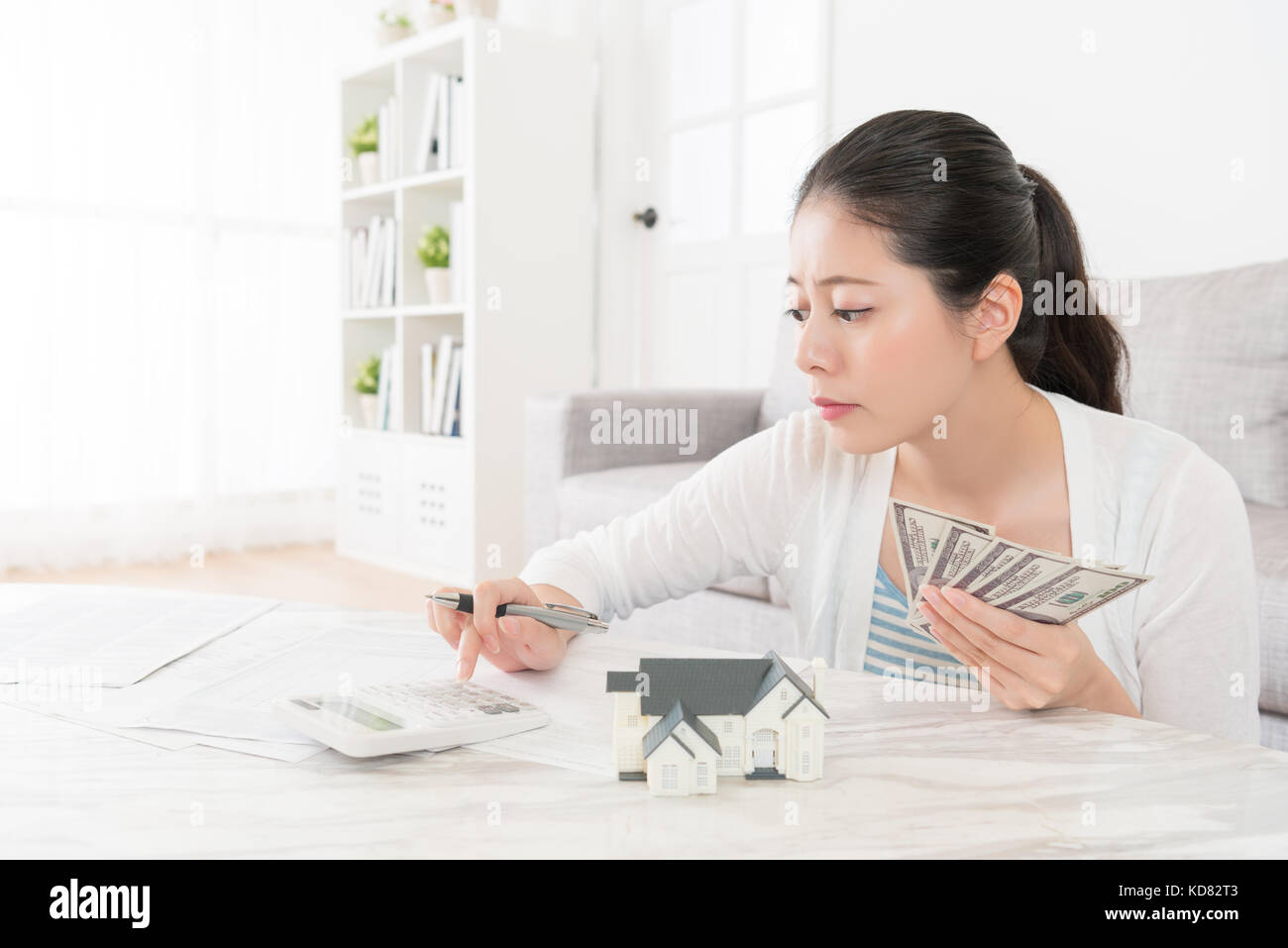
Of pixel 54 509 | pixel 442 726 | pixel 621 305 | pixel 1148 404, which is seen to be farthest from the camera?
pixel 621 305

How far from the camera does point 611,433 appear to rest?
2496mm

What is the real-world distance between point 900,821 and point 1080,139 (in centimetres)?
230

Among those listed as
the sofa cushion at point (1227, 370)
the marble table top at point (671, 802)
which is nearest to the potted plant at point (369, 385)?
the sofa cushion at point (1227, 370)

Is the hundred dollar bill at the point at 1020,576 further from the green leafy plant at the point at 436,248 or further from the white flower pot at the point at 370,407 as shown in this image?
the white flower pot at the point at 370,407

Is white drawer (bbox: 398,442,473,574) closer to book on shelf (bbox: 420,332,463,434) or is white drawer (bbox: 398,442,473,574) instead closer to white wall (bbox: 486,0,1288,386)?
book on shelf (bbox: 420,332,463,434)

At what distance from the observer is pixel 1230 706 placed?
95 cm

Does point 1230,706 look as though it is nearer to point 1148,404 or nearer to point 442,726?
point 442,726

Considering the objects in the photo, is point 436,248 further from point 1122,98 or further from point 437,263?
point 1122,98

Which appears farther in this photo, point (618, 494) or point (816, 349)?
point (618, 494)

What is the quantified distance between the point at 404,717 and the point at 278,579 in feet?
9.34

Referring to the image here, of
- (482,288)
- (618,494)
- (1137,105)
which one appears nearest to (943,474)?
(618,494)

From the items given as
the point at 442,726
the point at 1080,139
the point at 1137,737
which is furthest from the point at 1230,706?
the point at 1080,139

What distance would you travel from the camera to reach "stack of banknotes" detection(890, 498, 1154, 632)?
683 mm

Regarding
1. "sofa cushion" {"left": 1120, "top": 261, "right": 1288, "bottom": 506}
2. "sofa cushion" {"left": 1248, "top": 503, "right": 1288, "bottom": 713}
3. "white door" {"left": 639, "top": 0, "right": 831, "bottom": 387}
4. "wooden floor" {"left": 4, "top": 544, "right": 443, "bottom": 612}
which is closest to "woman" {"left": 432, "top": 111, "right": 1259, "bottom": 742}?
"sofa cushion" {"left": 1248, "top": 503, "right": 1288, "bottom": 713}
